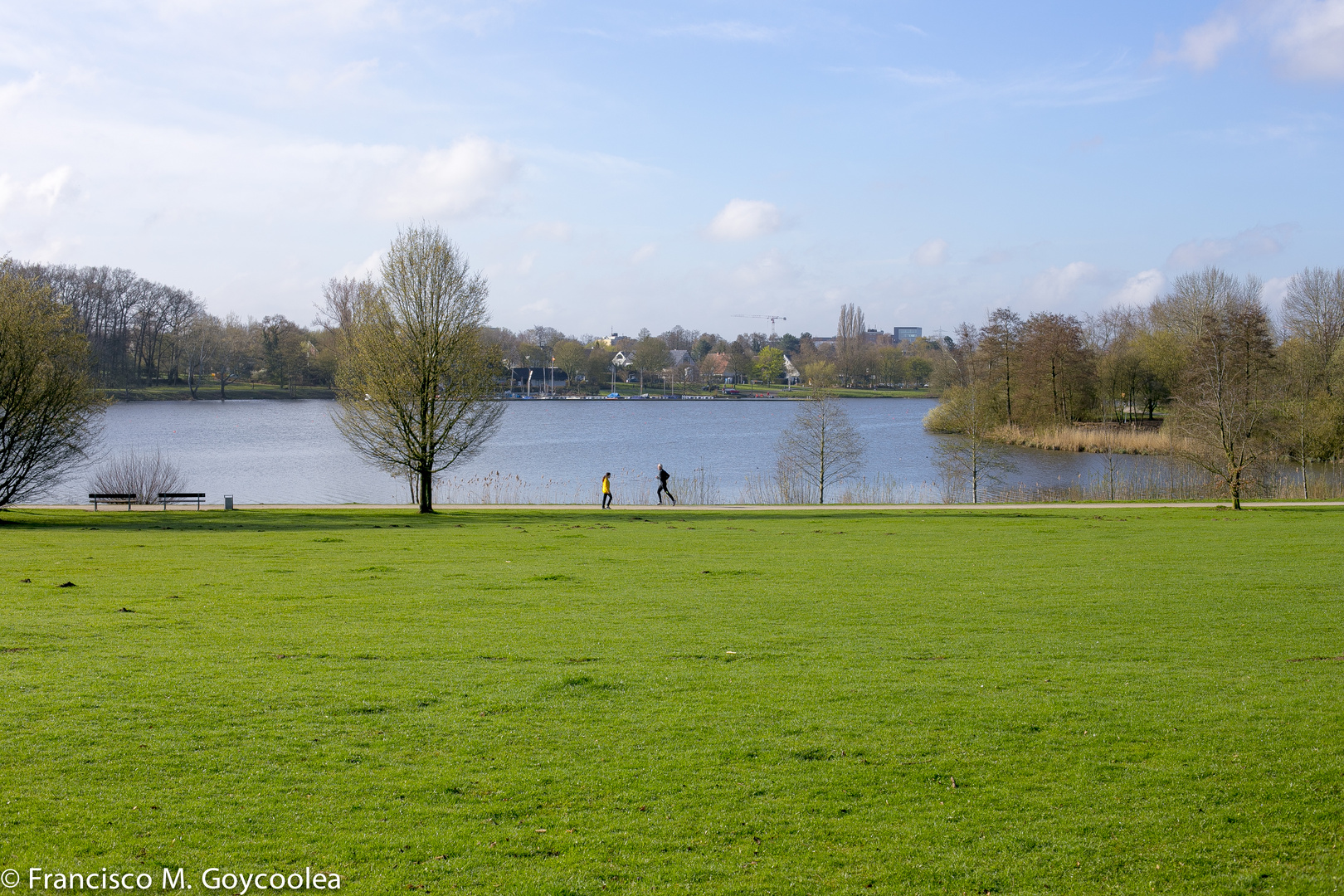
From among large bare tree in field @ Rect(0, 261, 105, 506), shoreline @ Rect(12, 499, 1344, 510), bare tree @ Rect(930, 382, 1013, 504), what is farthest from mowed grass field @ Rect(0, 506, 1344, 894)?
bare tree @ Rect(930, 382, 1013, 504)

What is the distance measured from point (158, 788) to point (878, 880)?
5394 mm

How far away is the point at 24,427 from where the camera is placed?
3064 cm

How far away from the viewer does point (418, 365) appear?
3606 centimetres

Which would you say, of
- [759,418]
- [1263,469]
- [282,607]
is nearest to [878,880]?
[282,607]

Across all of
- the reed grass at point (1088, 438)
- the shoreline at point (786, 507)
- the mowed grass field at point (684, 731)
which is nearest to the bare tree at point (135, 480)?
the shoreline at point (786, 507)

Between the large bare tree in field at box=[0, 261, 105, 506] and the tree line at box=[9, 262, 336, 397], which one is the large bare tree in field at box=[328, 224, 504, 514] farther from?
the tree line at box=[9, 262, 336, 397]

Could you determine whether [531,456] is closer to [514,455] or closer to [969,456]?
[514,455]

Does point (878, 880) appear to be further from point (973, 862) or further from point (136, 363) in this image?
point (136, 363)

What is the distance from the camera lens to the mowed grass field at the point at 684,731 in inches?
241

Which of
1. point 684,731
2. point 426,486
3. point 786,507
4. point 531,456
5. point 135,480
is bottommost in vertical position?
point 786,507

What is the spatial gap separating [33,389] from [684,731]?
31.6 meters

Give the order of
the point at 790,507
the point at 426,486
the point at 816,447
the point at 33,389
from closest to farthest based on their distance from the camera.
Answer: the point at 33,389 → the point at 426,486 → the point at 790,507 → the point at 816,447

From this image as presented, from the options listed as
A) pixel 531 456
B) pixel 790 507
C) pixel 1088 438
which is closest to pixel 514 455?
pixel 531 456

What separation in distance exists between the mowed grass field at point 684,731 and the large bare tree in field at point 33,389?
1721cm
